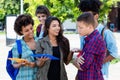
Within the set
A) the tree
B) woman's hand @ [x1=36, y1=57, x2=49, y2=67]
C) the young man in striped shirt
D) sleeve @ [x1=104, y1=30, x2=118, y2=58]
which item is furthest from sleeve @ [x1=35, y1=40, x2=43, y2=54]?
the tree

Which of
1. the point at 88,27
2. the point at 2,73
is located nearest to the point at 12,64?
the point at 88,27

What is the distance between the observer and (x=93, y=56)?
137 inches

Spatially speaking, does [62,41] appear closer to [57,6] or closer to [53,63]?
[53,63]

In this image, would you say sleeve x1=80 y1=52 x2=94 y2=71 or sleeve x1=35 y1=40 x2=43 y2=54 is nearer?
sleeve x1=80 y1=52 x2=94 y2=71

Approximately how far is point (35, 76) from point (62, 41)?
0.46 metres

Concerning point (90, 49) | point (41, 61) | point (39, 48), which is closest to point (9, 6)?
point (39, 48)

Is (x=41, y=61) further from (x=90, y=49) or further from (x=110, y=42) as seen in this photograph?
(x=110, y=42)

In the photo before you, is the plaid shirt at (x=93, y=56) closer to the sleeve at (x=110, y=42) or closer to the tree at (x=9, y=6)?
the sleeve at (x=110, y=42)

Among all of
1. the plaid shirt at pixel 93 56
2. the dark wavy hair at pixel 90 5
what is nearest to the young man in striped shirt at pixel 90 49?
the plaid shirt at pixel 93 56

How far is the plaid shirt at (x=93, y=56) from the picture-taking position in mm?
3469

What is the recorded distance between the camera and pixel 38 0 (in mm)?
13203

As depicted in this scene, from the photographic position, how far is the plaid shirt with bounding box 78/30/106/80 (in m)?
3.47

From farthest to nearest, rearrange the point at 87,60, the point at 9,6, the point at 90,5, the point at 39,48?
the point at 9,6 < the point at 39,48 < the point at 90,5 < the point at 87,60

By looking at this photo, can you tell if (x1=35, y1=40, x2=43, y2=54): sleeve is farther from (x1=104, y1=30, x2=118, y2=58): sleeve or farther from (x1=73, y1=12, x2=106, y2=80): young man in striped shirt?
(x1=104, y1=30, x2=118, y2=58): sleeve
